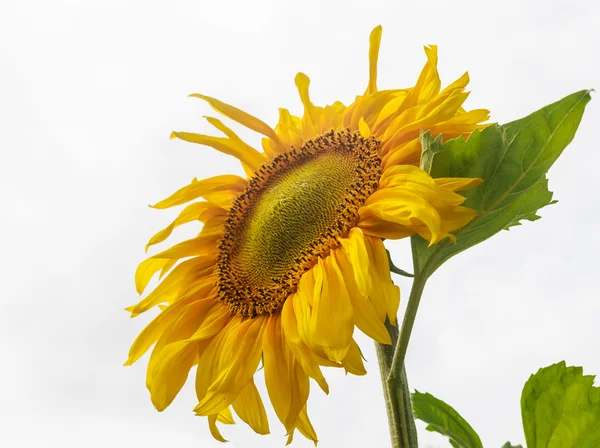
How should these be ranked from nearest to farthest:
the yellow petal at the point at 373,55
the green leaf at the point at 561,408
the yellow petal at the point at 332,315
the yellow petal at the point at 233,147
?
1. the yellow petal at the point at 332,315
2. the green leaf at the point at 561,408
3. the yellow petal at the point at 373,55
4. the yellow petal at the point at 233,147

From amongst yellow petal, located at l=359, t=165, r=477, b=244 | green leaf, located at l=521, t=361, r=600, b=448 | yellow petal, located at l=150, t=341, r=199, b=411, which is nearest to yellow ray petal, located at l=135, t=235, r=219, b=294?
yellow petal, located at l=150, t=341, r=199, b=411

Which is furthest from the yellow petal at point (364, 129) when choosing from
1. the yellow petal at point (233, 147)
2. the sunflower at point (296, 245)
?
the yellow petal at point (233, 147)

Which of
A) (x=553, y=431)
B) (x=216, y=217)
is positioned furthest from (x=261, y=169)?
(x=553, y=431)

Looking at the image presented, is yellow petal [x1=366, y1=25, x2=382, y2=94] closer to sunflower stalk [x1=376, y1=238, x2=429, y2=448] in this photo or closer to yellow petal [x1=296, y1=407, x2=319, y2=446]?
sunflower stalk [x1=376, y1=238, x2=429, y2=448]

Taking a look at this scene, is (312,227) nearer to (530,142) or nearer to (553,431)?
(530,142)

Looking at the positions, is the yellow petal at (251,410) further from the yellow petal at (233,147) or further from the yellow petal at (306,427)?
the yellow petal at (233,147)

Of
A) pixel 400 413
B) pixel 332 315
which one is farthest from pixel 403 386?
pixel 332 315
